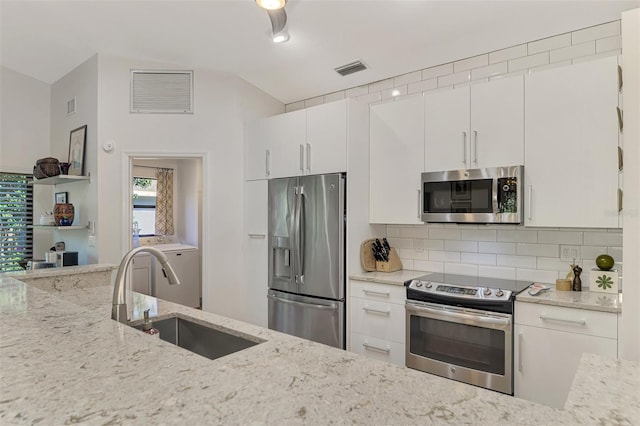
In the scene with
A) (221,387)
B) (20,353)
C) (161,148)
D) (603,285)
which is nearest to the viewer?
(221,387)

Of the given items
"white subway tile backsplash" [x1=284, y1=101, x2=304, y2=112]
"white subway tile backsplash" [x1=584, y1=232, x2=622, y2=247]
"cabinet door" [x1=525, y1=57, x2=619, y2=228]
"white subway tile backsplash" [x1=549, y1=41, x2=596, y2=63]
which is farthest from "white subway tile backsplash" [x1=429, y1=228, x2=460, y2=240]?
"white subway tile backsplash" [x1=284, y1=101, x2=304, y2=112]

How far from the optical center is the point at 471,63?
3209 millimetres

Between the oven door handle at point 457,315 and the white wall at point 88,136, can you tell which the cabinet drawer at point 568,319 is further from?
the white wall at point 88,136

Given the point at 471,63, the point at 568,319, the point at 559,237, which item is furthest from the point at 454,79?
the point at 568,319

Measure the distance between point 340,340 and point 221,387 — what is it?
2.56 metres

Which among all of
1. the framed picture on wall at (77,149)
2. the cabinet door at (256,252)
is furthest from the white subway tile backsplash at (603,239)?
A: the framed picture on wall at (77,149)

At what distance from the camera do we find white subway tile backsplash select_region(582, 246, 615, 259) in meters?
2.64

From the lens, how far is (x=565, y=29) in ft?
9.02

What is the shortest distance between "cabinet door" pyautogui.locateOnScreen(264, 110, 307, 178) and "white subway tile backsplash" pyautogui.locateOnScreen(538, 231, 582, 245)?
2.02 m

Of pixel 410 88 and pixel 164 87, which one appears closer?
pixel 410 88

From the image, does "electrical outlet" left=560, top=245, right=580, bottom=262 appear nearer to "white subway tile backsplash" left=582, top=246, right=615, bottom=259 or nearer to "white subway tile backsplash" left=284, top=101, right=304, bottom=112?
"white subway tile backsplash" left=582, top=246, right=615, bottom=259

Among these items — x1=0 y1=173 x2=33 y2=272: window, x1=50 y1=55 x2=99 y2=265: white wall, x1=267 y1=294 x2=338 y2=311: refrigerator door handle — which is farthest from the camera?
x1=0 y1=173 x2=33 y2=272: window

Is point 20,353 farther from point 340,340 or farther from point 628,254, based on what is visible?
point 340,340

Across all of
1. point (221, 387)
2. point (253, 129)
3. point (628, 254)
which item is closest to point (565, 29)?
point (628, 254)
